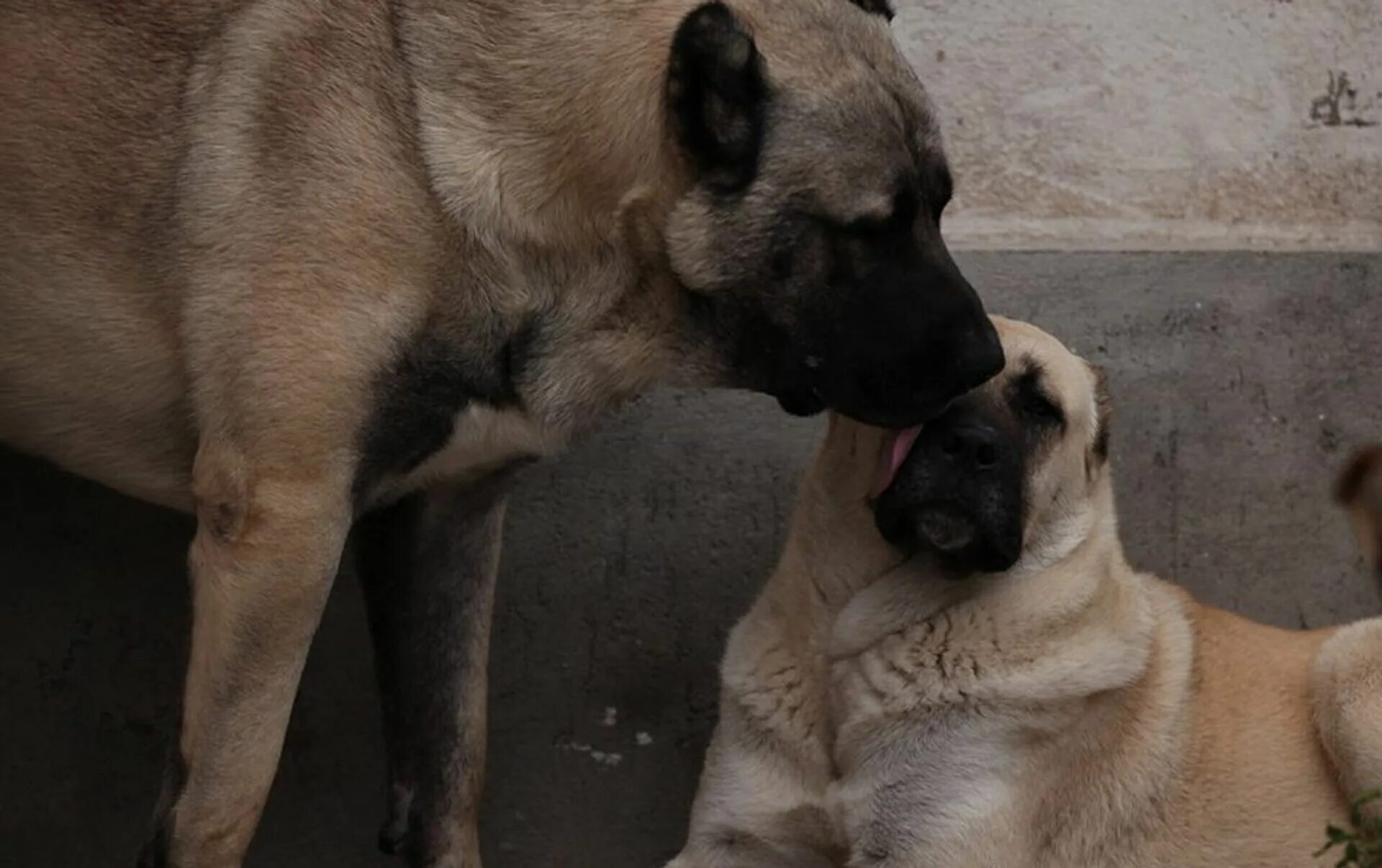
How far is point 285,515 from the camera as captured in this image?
3.29 meters

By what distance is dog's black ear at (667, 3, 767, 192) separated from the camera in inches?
124

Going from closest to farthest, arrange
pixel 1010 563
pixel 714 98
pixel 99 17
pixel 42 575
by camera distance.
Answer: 1. pixel 714 98
2. pixel 99 17
3. pixel 1010 563
4. pixel 42 575

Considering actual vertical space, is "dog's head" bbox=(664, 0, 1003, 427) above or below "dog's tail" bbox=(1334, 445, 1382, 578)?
below

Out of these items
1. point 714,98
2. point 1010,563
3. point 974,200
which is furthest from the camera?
point 974,200

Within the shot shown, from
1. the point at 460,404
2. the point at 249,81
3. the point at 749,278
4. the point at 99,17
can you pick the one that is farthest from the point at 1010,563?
the point at 99,17

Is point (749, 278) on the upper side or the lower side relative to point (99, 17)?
lower

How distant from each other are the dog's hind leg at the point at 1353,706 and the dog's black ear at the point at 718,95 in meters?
1.73

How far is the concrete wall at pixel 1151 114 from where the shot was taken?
184 inches

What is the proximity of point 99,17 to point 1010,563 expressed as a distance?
6.59 feet

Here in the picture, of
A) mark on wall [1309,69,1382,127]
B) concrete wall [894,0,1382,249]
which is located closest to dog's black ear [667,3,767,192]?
concrete wall [894,0,1382,249]

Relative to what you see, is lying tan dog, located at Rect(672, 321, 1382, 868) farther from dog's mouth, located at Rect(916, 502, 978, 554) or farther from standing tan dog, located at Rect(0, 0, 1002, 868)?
standing tan dog, located at Rect(0, 0, 1002, 868)

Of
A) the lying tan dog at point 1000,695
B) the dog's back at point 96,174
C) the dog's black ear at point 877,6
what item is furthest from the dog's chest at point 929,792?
the dog's back at point 96,174

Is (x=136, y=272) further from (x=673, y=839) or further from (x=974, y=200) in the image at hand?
(x=974, y=200)

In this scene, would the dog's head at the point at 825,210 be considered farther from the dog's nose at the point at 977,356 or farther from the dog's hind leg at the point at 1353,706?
the dog's hind leg at the point at 1353,706
